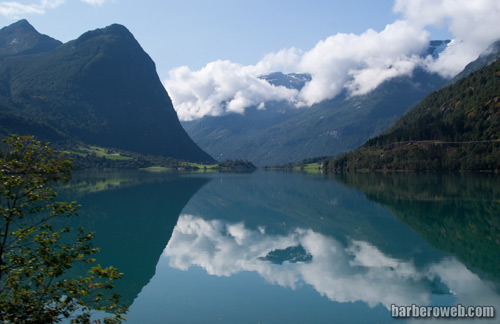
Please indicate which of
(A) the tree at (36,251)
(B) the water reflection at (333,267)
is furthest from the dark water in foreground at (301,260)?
(A) the tree at (36,251)

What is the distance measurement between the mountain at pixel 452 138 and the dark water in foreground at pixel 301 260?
93975mm

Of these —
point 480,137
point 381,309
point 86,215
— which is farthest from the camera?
point 480,137

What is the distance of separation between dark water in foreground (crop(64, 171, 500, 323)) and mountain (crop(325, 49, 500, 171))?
93975mm

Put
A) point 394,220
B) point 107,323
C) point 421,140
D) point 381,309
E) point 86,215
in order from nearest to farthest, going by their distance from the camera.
→ point 107,323
point 381,309
point 394,220
point 86,215
point 421,140

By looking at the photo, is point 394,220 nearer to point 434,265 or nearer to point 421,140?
point 434,265

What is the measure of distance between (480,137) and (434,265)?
135557mm

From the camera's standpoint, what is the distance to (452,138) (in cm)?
14688

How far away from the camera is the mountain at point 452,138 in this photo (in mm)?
132875

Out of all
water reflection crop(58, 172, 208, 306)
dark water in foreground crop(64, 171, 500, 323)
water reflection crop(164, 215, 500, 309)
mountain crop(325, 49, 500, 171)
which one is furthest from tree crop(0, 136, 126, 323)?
mountain crop(325, 49, 500, 171)

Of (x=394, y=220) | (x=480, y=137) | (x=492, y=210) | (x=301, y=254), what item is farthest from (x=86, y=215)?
(x=480, y=137)

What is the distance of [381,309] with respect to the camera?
1700 cm

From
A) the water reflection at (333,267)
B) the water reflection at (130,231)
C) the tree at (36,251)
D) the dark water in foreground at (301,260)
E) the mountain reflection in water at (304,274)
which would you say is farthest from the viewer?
the water reflection at (130,231)

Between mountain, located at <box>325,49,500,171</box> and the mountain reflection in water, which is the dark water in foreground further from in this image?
mountain, located at <box>325,49,500,171</box>

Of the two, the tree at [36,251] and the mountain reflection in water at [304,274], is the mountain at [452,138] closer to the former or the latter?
the mountain reflection in water at [304,274]
